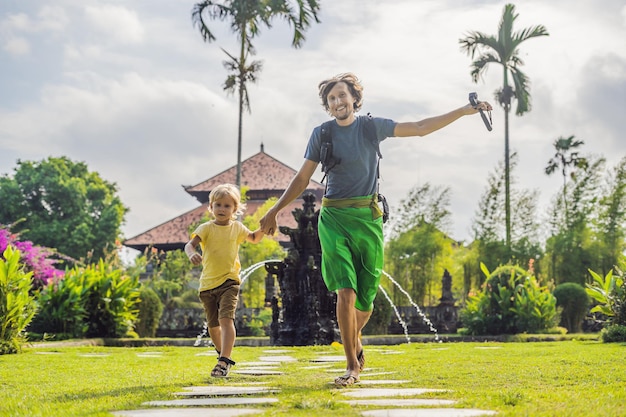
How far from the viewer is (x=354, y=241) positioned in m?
4.59

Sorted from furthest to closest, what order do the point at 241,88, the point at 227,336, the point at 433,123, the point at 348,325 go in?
the point at 241,88 → the point at 227,336 → the point at 433,123 → the point at 348,325

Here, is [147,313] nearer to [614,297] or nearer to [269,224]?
[614,297]

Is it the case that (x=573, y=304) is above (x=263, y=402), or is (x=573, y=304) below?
above

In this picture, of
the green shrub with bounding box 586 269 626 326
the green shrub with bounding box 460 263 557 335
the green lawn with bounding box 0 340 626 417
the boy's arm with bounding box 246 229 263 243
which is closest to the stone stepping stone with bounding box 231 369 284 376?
the green lawn with bounding box 0 340 626 417

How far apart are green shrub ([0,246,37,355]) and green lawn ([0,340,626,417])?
1761 millimetres

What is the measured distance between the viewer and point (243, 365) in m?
6.32

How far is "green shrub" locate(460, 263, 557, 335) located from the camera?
1411cm

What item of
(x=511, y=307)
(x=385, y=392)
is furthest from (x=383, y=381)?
(x=511, y=307)

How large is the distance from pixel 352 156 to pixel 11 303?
218 inches

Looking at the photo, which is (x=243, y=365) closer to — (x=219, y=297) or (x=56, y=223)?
(x=219, y=297)

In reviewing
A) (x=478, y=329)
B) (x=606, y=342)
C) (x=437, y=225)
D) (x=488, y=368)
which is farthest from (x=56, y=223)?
(x=488, y=368)

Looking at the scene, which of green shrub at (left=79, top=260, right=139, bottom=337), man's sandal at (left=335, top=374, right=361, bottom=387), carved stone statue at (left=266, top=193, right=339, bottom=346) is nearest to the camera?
man's sandal at (left=335, top=374, right=361, bottom=387)

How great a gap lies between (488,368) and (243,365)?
Answer: 1.93 metres

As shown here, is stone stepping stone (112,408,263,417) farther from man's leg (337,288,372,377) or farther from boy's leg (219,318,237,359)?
boy's leg (219,318,237,359)
